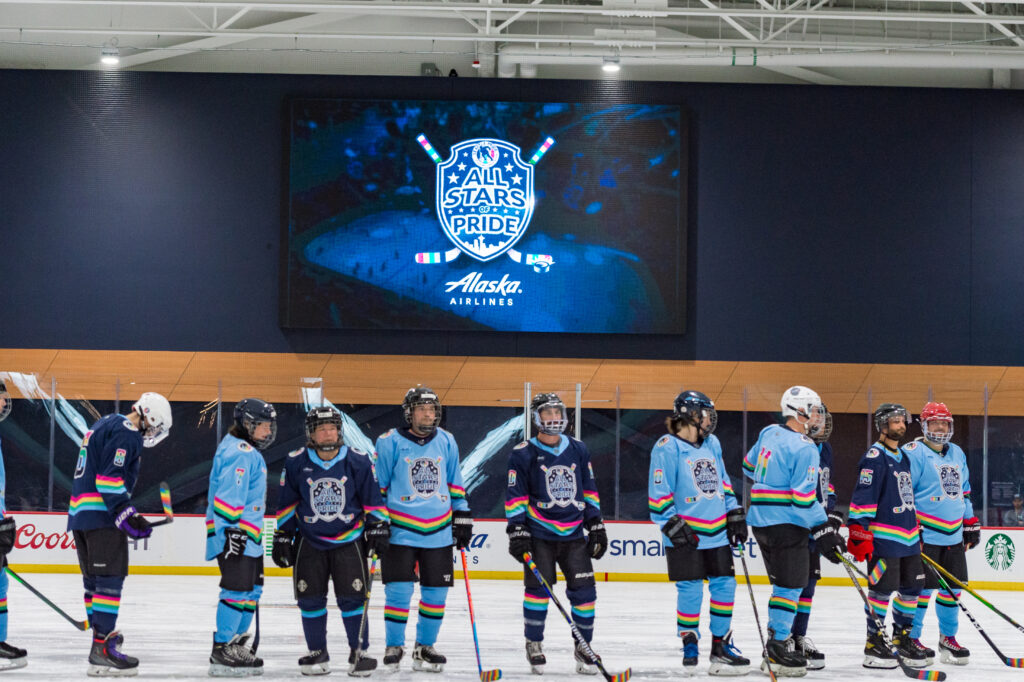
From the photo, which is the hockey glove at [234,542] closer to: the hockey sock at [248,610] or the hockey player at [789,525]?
the hockey sock at [248,610]

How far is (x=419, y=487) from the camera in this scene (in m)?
6.14

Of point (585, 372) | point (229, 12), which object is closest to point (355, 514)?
point (585, 372)

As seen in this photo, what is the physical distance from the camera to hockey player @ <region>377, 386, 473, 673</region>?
606 cm

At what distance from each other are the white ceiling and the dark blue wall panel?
0.42 m

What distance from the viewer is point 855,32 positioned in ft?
45.8

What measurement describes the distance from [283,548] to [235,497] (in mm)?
334

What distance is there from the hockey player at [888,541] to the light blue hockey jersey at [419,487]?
6.99ft

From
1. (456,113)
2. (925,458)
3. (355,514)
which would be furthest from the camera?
(456,113)

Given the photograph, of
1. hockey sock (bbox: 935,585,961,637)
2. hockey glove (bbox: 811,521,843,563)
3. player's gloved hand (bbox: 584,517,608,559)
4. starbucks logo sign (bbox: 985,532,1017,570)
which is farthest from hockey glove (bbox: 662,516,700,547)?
starbucks logo sign (bbox: 985,532,1017,570)

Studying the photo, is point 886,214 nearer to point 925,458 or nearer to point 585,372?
point 585,372

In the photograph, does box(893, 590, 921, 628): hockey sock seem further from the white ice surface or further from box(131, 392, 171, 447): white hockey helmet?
box(131, 392, 171, 447): white hockey helmet

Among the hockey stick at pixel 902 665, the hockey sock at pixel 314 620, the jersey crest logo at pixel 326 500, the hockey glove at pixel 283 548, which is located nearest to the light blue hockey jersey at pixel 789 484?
the hockey stick at pixel 902 665

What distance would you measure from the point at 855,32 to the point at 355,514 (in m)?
10.2

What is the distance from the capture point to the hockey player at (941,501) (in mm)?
6852
